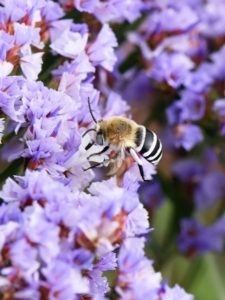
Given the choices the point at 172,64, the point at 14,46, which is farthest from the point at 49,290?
the point at 172,64

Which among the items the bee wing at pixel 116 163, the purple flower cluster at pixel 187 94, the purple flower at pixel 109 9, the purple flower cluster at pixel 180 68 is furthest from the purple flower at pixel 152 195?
the bee wing at pixel 116 163

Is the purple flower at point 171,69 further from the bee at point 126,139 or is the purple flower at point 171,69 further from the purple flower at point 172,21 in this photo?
the bee at point 126,139

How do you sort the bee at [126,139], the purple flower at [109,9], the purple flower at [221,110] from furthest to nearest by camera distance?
1. the purple flower at [221,110]
2. the purple flower at [109,9]
3. the bee at [126,139]

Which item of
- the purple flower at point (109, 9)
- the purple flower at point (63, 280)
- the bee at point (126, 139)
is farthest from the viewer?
the purple flower at point (109, 9)

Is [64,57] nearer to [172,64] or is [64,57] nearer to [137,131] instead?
[137,131]

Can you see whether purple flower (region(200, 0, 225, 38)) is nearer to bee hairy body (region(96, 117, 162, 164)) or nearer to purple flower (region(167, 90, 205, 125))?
purple flower (region(167, 90, 205, 125))

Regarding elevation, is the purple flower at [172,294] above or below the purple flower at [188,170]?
above

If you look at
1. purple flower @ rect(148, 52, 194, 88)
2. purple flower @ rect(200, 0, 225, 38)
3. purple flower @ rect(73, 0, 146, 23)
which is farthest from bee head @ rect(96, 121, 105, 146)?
purple flower @ rect(200, 0, 225, 38)

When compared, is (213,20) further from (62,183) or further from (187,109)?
(62,183)
